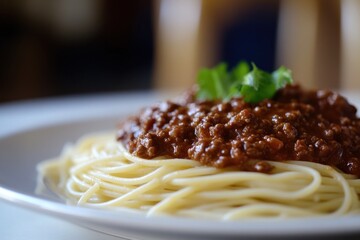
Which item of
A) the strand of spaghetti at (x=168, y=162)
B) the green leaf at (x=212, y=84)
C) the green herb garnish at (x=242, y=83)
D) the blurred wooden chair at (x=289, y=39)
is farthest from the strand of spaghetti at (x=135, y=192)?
the blurred wooden chair at (x=289, y=39)

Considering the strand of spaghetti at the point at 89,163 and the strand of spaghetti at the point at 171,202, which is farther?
the strand of spaghetti at the point at 89,163

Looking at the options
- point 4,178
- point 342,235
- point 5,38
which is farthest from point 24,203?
point 5,38

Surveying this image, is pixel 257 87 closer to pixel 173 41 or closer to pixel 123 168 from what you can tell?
pixel 123 168

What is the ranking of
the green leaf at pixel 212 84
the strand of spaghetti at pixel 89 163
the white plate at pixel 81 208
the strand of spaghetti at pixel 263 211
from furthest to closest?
the green leaf at pixel 212 84
the strand of spaghetti at pixel 89 163
the strand of spaghetti at pixel 263 211
the white plate at pixel 81 208

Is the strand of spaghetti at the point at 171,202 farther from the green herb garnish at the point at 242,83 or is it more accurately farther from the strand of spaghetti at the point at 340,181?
the green herb garnish at the point at 242,83

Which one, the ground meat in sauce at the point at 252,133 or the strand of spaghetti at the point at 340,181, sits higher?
the ground meat in sauce at the point at 252,133

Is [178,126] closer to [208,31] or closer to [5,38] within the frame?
[208,31]

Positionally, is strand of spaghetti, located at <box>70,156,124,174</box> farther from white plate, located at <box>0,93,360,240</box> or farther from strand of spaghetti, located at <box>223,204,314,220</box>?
strand of spaghetti, located at <box>223,204,314,220</box>
